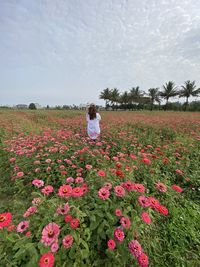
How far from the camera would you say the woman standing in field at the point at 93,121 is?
170 inches

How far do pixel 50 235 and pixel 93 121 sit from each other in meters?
3.59

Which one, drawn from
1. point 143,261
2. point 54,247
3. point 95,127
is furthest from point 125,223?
point 95,127

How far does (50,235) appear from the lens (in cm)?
94

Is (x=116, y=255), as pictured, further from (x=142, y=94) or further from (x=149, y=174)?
(x=142, y=94)

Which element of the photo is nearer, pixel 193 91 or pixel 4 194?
pixel 4 194

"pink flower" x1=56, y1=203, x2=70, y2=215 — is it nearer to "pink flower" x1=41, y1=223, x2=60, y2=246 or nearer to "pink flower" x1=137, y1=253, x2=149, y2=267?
"pink flower" x1=41, y1=223, x2=60, y2=246

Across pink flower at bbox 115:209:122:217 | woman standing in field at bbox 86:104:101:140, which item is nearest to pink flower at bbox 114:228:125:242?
pink flower at bbox 115:209:122:217

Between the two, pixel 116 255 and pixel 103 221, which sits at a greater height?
pixel 103 221

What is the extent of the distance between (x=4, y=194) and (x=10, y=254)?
1769 millimetres

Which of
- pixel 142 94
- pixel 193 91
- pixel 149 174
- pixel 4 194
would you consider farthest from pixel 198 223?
pixel 142 94

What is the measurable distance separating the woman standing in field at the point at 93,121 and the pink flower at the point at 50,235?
11.2 feet

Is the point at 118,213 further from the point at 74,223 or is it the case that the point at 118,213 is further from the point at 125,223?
the point at 74,223

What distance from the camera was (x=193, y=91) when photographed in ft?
128

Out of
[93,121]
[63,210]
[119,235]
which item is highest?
[93,121]
